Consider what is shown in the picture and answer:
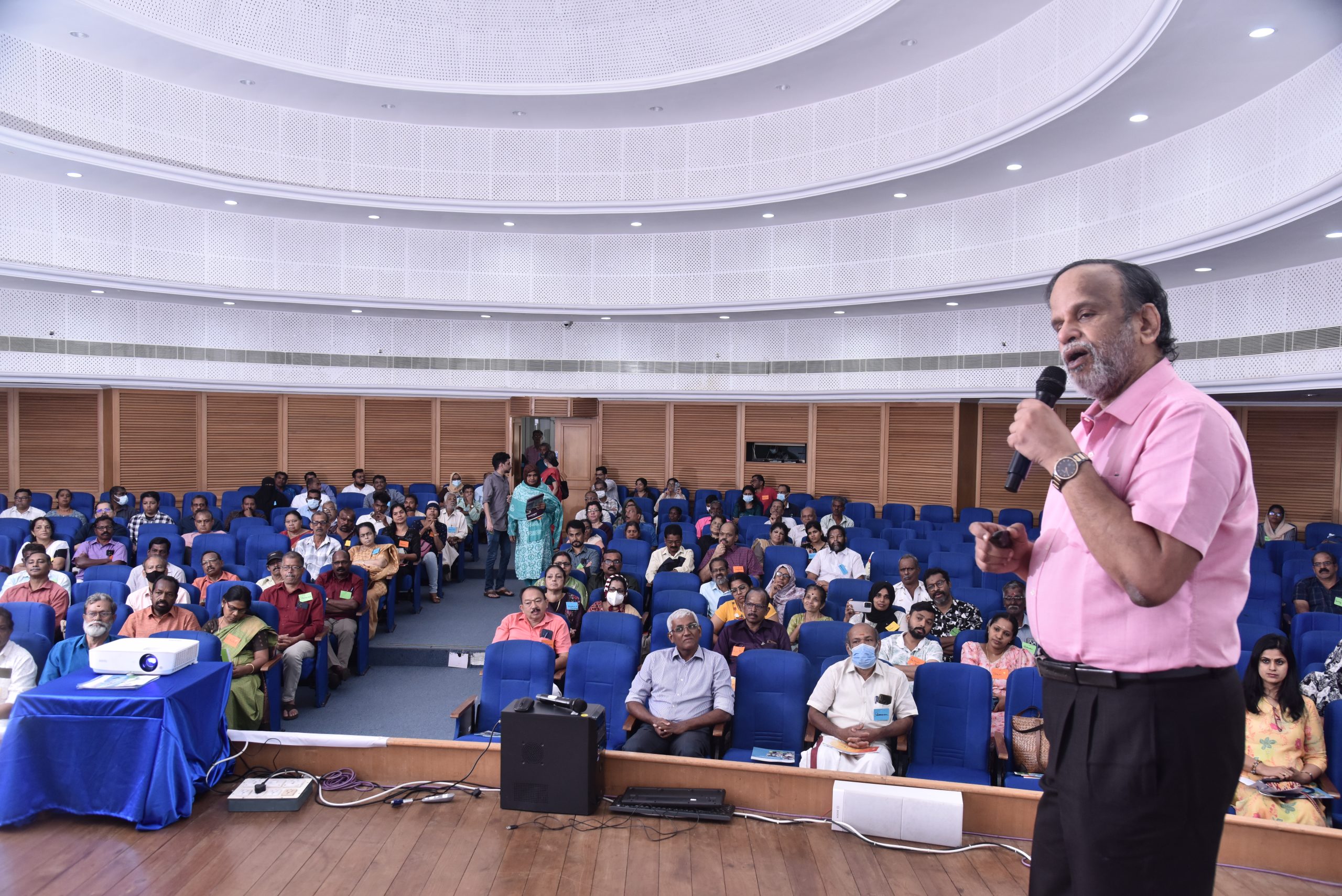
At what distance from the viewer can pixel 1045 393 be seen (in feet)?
6.19

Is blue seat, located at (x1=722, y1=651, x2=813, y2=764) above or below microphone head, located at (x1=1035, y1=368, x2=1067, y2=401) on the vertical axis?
below

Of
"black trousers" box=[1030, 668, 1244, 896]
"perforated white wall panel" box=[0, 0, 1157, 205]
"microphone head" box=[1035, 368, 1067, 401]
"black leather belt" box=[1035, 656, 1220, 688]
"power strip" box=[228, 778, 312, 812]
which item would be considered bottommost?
"power strip" box=[228, 778, 312, 812]

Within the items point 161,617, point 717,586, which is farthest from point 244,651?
point 717,586

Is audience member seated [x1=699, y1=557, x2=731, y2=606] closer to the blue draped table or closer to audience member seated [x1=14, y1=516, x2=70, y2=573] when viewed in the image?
the blue draped table

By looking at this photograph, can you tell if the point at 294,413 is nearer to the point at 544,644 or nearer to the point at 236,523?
the point at 236,523

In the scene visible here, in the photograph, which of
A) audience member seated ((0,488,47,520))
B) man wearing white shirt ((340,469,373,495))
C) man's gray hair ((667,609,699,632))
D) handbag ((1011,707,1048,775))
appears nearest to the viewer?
handbag ((1011,707,1048,775))

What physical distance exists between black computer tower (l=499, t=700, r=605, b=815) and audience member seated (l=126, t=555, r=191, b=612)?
372 centimetres

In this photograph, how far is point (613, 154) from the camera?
13.4 metres

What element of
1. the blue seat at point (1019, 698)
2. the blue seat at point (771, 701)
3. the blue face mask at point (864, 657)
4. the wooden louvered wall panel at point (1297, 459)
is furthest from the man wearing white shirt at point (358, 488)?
the wooden louvered wall panel at point (1297, 459)

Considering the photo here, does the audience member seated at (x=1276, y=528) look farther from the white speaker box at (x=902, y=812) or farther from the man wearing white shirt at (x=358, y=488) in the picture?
the man wearing white shirt at (x=358, y=488)

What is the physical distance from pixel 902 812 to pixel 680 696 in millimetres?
1882

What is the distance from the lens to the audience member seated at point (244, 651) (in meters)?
5.45

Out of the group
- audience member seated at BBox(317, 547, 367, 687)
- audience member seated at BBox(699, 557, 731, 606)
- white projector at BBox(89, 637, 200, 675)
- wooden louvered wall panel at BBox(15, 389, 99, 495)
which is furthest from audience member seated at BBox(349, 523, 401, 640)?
wooden louvered wall panel at BBox(15, 389, 99, 495)

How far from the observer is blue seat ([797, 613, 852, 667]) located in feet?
19.3
